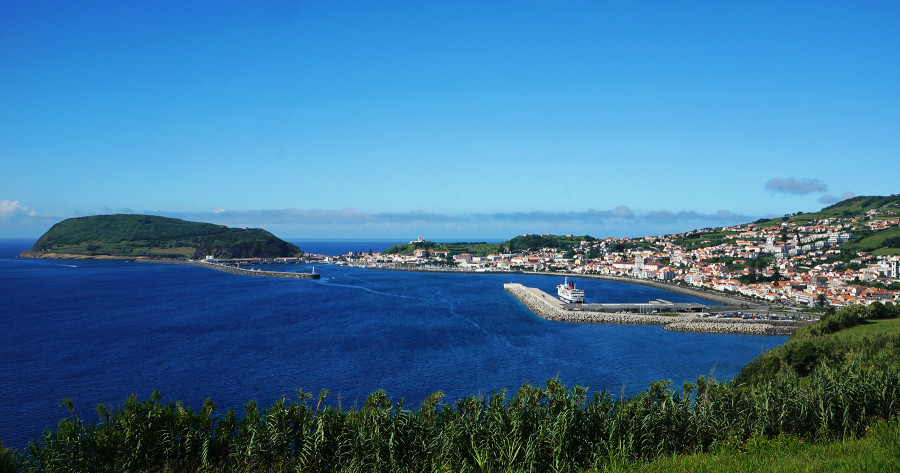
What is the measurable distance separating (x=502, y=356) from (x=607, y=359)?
5.14 metres

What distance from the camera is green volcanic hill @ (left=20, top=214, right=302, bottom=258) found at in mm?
109438

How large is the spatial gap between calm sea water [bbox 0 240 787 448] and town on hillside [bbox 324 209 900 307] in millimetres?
10876

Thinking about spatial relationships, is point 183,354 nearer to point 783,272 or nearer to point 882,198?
point 783,272

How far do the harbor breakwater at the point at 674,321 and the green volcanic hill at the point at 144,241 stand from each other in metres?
→ 83.8

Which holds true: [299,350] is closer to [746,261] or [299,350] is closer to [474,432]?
[474,432]

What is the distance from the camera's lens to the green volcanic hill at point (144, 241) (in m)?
109

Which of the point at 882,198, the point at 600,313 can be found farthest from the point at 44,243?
the point at 882,198

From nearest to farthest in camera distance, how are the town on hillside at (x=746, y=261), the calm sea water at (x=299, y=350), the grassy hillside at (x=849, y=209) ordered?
the calm sea water at (x=299, y=350)
the town on hillside at (x=746, y=261)
the grassy hillside at (x=849, y=209)

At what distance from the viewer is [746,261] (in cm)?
6719

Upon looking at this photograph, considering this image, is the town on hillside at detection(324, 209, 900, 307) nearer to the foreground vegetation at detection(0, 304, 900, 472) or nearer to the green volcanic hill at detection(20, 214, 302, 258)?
the green volcanic hill at detection(20, 214, 302, 258)

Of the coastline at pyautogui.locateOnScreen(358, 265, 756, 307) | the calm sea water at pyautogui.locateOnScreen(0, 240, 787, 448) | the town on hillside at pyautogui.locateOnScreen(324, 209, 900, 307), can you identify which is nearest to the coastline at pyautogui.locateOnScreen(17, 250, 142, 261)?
the town on hillside at pyautogui.locateOnScreen(324, 209, 900, 307)

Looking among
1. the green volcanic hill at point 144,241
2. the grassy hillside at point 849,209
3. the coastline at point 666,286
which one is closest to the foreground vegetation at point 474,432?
the coastline at point 666,286

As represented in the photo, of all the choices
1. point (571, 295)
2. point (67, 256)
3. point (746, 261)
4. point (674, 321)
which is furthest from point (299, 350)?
point (67, 256)

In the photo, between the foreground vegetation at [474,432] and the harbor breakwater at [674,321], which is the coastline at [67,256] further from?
the foreground vegetation at [474,432]
